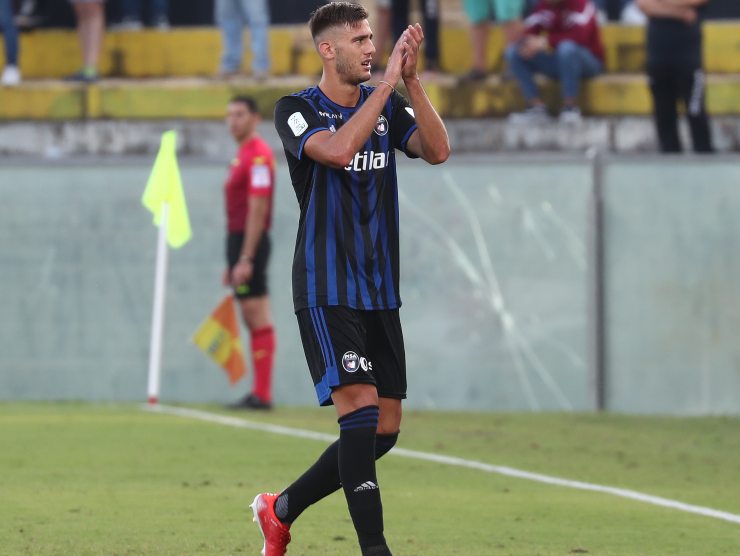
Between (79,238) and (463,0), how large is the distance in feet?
15.9

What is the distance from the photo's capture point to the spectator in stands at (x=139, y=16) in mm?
17703

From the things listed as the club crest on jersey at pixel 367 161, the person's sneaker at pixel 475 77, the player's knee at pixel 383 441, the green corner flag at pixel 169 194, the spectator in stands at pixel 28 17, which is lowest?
the player's knee at pixel 383 441

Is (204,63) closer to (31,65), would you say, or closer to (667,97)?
(31,65)

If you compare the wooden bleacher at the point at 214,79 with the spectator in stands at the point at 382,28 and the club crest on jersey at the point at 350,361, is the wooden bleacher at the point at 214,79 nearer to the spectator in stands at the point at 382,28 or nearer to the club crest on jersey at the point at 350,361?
the spectator in stands at the point at 382,28

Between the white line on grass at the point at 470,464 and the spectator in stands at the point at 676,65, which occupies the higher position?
the spectator in stands at the point at 676,65

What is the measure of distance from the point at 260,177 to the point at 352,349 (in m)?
6.51

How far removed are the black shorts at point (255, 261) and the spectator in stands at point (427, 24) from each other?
13.0ft

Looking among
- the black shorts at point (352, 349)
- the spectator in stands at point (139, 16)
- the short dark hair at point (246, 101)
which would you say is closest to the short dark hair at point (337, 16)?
the black shorts at point (352, 349)

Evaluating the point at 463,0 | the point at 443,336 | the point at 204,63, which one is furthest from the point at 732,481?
the point at 204,63

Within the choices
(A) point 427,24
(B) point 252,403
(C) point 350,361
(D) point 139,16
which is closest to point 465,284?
(B) point 252,403

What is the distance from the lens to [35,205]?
14039 millimetres

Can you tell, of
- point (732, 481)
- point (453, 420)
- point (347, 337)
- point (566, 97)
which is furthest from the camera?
point (566, 97)

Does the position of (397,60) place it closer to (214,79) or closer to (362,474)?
(362,474)

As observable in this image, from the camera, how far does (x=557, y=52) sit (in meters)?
15.5
